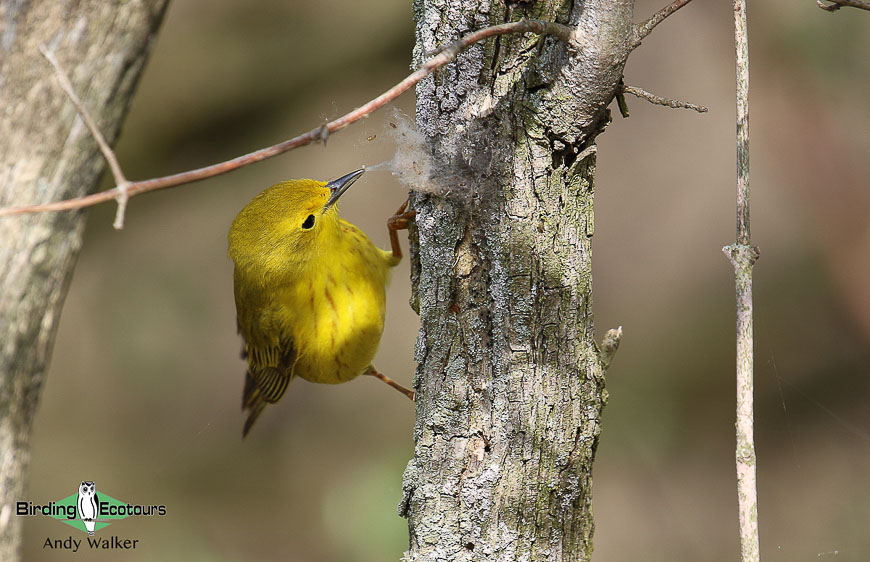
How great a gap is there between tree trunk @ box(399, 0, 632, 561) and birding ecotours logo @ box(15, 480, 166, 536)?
1.59 m

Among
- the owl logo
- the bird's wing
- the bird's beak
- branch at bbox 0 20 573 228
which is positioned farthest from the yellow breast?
branch at bbox 0 20 573 228

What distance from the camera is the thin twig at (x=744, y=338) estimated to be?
1.45m

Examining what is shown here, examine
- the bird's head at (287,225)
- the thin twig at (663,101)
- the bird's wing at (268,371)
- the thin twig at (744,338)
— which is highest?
the bird's head at (287,225)

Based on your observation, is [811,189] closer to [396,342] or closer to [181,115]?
[396,342]

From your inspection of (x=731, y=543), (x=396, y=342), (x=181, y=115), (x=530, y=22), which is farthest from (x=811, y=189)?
(x=181, y=115)

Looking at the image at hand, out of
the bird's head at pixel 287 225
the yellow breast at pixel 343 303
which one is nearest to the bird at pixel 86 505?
the yellow breast at pixel 343 303

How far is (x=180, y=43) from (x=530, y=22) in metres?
4.48

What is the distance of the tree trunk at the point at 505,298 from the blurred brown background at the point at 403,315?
7.98ft

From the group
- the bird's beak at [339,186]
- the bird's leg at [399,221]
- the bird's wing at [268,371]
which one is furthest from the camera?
the bird's wing at [268,371]

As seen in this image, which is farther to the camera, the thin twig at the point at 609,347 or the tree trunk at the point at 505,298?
the thin twig at the point at 609,347

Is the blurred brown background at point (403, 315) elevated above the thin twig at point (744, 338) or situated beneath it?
elevated above

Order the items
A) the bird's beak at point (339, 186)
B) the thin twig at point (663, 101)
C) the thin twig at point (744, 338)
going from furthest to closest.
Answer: the bird's beak at point (339, 186) → the thin twig at point (663, 101) → the thin twig at point (744, 338)

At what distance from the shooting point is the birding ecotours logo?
12.0ft

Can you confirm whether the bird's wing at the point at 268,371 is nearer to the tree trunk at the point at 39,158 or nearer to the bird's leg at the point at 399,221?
the bird's leg at the point at 399,221
